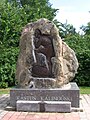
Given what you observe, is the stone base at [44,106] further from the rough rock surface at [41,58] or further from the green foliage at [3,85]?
the green foliage at [3,85]

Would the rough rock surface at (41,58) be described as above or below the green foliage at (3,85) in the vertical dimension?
above

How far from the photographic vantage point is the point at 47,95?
9062mm

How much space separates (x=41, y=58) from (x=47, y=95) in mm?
1214

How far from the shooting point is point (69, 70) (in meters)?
9.98

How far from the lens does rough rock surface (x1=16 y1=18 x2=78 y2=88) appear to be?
9.49 metres

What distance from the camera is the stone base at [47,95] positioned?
8.98 m

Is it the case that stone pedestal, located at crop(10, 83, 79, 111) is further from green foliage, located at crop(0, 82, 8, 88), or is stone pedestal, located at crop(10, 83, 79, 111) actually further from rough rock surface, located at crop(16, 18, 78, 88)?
green foliage, located at crop(0, 82, 8, 88)

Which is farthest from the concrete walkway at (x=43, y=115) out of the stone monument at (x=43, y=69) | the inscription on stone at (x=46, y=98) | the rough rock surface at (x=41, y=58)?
the rough rock surface at (x=41, y=58)

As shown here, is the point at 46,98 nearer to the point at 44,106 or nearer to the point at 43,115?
the point at 44,106

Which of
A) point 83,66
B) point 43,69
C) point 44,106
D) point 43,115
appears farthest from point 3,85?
point 43,115

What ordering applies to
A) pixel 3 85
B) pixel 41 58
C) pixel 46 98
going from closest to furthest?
pixel 46 98 < pixel 41 58 < pixel 3 85

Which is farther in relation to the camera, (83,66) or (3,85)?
(83,66)

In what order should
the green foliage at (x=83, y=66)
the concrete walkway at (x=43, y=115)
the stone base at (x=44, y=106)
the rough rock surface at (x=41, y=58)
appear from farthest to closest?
the green foliage at (x=83, y=66), the rough rock surface at (x=41, y=58), the stone base at (x=44, y=106), the concrete walkway at (x=43, y=115)

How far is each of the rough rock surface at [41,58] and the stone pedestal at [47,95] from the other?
1.04 ft
